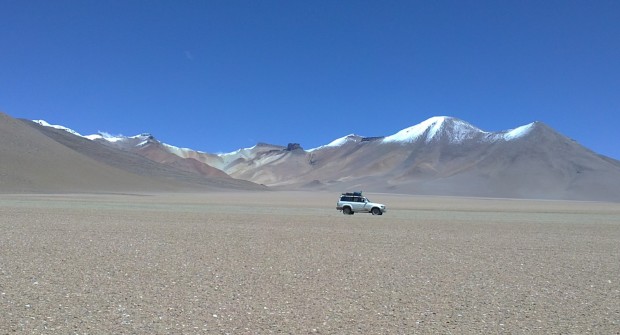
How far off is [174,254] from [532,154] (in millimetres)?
192815

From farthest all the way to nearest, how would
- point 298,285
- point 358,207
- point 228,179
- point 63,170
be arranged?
point 228,179 → point 63,170 → point 358,207 → point 298,285

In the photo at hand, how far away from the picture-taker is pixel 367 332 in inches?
304

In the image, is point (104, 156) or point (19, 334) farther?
point (104, 156)

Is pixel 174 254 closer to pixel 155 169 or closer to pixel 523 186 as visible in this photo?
pixel 155 169

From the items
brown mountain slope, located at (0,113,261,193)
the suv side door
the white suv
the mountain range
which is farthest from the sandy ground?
the mountain range

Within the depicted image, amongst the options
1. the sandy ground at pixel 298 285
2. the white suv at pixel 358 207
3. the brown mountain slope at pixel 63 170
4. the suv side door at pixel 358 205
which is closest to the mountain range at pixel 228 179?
the brown mountain slope at pixel 63 170

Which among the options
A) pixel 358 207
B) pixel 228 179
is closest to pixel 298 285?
pixel 358 207

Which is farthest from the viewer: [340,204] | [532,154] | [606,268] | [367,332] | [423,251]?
[532,154]

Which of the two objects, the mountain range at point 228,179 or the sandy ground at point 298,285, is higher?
the mountain range at point 228,179

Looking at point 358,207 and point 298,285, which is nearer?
point 298,285

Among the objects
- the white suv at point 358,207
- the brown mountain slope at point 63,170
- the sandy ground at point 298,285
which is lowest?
the sandy ground at point 298,285

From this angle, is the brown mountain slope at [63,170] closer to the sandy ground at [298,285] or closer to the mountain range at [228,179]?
the mountain range at [228,179]

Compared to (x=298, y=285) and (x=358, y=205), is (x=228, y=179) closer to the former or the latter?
(x=358, y=205)

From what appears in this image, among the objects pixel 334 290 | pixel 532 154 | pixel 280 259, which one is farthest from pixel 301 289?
pixel 532 154
